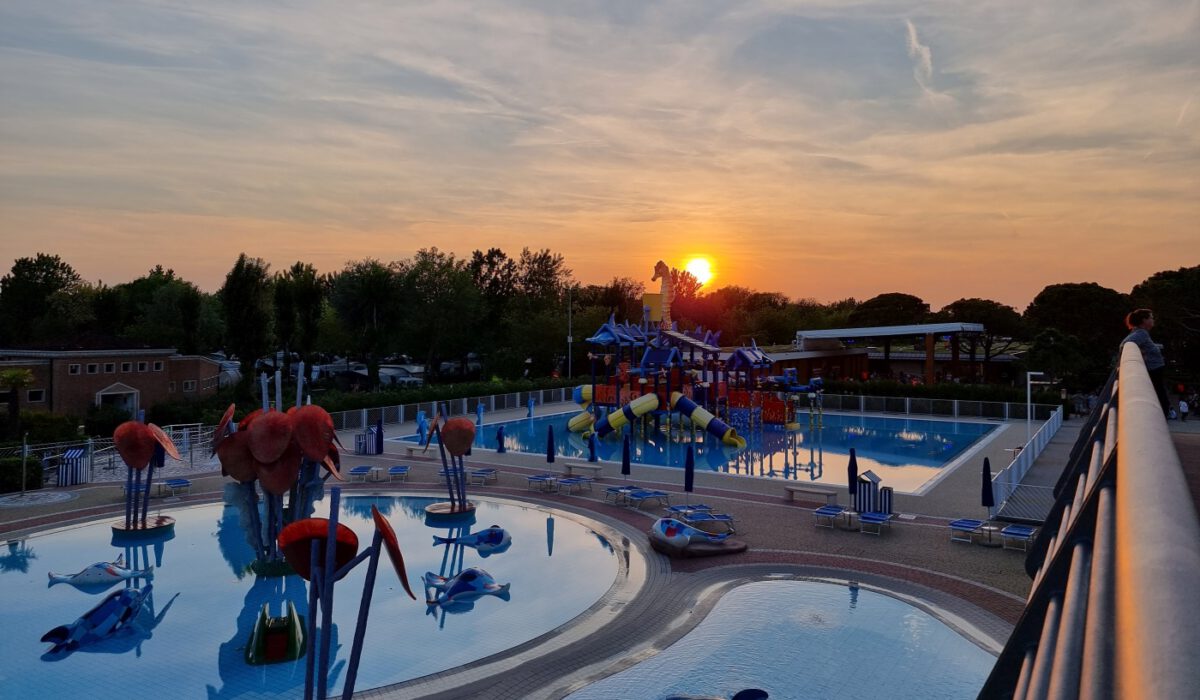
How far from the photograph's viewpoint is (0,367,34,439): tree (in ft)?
92.3

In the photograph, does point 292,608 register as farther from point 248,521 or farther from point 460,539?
point 460,539

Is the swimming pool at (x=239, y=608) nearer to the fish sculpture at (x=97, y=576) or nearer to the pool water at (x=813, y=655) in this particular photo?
the fish sculpture at (x=97, y=576)

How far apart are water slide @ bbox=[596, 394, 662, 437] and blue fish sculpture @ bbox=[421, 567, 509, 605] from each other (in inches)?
672

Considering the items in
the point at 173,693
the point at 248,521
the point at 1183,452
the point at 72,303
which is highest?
the point at 72,303

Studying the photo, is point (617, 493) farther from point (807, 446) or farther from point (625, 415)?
point (807, 446)

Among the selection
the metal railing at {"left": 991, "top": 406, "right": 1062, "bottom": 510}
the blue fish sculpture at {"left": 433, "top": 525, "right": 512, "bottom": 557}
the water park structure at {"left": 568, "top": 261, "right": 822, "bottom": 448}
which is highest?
the water park structure at {"left": 568, "top": 261, "right": 822, "bottom": 448}

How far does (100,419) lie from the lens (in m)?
33.4

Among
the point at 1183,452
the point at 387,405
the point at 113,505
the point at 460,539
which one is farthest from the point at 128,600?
the point at 387,405

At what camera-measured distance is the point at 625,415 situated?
32406 millimetres

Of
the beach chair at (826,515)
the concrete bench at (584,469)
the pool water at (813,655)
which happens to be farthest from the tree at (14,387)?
the beach chair at (826,515)

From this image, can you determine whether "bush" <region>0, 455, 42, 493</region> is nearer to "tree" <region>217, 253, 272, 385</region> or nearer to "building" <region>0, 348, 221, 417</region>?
"building" <region>0, 348, 221, 417</region>

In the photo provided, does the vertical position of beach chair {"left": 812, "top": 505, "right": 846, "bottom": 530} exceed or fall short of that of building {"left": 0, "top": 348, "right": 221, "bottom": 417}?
it falls short

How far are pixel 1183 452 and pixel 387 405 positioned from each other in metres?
34.4

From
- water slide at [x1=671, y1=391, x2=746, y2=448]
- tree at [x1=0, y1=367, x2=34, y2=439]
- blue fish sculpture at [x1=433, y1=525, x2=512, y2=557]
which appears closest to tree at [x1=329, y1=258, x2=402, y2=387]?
tree at [x1=0, y1=367, x2=34, y2=439]
